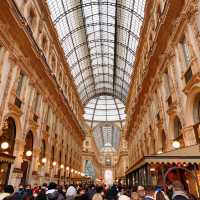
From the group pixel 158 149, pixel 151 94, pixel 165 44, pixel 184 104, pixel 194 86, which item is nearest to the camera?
pixel 194 86

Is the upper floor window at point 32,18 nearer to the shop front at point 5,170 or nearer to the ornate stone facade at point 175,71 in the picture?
the ornate stone facade at point 175,71

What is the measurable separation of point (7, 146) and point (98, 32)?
95.0 feet

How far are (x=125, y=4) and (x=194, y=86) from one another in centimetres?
2130

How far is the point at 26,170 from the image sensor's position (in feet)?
51.4

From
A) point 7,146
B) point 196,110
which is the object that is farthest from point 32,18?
point 196,110

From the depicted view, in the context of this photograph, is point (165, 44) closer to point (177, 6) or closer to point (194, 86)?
point (177, 6)

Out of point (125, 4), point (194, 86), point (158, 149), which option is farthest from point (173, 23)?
point (125, 4)

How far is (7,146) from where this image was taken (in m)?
11.1

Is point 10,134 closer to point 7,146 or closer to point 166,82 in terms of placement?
point 7,146

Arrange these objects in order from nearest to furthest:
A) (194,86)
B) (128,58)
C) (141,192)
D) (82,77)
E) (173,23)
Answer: (141,192) < (194,86) < (173,23) < (128,58) < (82,77)

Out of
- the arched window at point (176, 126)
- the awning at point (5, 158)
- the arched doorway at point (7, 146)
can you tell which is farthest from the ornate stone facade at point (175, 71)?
the arched doorway at point (7, 146)

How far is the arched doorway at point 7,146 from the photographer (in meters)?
11.6

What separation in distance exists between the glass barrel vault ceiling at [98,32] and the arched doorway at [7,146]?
56.2 feet

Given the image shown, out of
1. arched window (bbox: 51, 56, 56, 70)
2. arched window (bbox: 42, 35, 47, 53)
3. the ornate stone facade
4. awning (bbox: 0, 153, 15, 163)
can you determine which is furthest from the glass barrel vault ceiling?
awning (bbox: 0, 153, 15, 163)
